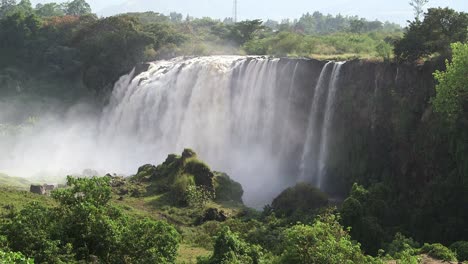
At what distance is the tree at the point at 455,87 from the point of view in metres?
28.3

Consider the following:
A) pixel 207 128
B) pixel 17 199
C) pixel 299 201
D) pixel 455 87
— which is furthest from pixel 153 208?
pixel 455 87

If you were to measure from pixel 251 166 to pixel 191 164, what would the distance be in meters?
8.05

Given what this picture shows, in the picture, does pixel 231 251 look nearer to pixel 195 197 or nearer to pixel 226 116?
pixel 195 197

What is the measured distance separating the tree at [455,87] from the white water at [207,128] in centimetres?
1045

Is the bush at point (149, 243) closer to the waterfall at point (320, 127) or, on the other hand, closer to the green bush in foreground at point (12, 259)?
the green bush in foreground at point (12, 259)

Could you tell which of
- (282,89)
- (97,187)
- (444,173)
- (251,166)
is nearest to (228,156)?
(251,166)

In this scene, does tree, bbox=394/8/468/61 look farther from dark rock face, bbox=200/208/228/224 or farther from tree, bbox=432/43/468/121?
dark rock face, bbox=200/208/228/224

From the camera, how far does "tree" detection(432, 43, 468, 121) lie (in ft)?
92.8

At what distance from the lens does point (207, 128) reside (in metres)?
49.2

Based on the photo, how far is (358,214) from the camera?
27.1 metres

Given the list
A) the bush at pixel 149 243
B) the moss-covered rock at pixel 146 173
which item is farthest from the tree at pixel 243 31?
the bush at pixel 149 243

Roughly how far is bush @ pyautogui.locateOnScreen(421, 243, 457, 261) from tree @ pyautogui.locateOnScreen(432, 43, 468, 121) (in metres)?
9.63

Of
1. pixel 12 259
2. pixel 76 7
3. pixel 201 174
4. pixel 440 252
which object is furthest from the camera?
pixel 76 7

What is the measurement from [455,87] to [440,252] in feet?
34.7
